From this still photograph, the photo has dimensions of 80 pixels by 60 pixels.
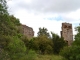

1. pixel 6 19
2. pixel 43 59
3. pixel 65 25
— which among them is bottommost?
pixel 43 59

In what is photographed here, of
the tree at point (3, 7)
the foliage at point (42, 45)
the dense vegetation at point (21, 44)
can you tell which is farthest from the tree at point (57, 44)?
the tree at point (3, 7)

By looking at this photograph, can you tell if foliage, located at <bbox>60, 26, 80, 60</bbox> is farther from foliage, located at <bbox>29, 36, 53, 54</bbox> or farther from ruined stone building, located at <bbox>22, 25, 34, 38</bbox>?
ruined stone building, located at <bbox>22, 25, 34, 38</bbox>

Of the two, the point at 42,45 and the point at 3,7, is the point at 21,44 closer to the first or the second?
the point at 3,7

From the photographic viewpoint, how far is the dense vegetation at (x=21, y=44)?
1591 centimetres

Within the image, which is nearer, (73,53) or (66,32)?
(73,53)

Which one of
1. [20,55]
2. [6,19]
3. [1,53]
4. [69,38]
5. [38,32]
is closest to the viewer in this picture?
[6,19]

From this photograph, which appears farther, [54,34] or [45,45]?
[54,34]

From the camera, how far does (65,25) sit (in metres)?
75.0

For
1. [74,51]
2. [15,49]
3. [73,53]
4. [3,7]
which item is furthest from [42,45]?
[3,7]

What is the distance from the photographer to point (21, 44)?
101 ft

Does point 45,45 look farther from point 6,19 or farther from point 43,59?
point 6,19

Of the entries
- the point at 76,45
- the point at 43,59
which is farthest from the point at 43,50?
the point at 76,45

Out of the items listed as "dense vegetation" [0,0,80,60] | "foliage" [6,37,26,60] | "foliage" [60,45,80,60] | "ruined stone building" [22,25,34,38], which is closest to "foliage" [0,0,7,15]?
"dense vegetation" [0,0,80,60]

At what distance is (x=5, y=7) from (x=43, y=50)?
43633mm
